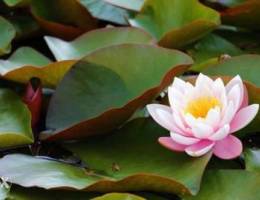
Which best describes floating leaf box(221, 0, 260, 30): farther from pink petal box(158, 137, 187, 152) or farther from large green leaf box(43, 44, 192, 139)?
pink petal box(158, 137, 187, 152)

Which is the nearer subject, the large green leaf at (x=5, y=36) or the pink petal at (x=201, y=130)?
the pink petal at (x=201, y=130)

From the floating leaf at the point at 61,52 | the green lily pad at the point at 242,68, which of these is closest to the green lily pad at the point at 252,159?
the green lily pad at the point at 242,68

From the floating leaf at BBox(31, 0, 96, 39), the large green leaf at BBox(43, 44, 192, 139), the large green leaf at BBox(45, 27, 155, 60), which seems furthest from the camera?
the floating leaf at BBox(31, 0, 96, 39)

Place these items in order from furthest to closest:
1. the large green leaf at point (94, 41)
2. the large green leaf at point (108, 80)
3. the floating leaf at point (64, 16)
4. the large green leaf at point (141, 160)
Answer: the floating leaf at point (64, 16) < the large green leaf at point (94, 41) < the large green leaf at point (108, 80) < the large green leaf at point (141, 160)

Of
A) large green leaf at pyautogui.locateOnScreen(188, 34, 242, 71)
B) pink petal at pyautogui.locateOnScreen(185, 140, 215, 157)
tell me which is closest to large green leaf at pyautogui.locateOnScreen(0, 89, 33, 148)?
pink petal at pyautogui.locateOnScreen(185, 140, 215, 157)

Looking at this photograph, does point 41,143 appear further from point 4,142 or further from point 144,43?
point 144,43

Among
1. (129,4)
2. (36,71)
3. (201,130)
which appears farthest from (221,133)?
(129,4)

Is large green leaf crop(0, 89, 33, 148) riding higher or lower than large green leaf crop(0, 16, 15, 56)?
lower

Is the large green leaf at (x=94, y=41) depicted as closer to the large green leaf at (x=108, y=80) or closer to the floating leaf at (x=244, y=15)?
the large green leaf at (x=108, y=80)
